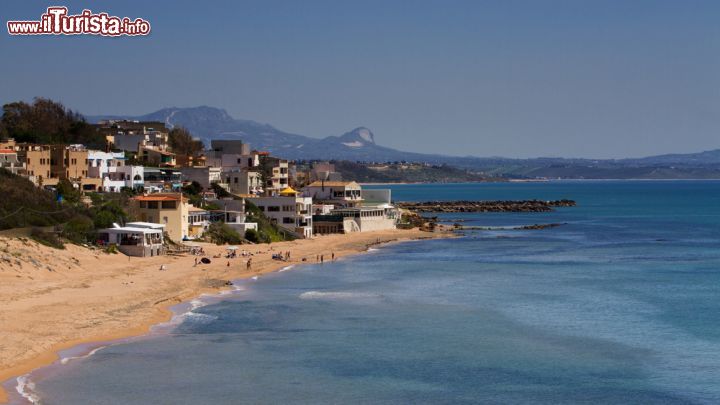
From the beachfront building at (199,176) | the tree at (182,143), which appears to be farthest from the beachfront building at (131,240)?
the tree at (182,143)

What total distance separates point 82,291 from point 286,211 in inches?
1301

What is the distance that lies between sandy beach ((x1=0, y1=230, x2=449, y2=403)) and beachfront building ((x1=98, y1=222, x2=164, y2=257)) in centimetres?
69

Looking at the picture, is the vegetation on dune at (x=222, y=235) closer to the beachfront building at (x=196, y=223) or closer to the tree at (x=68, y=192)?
the beachfront building at (x=196, y=223)

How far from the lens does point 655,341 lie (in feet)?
100

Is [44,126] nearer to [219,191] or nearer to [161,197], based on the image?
[219,191]

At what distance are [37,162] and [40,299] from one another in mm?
29240

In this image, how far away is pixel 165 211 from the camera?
5356cm

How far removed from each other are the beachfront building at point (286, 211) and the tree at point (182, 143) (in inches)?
960

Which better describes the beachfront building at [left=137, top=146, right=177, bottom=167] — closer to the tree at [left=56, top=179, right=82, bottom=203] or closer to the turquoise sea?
the tree at [left=56, top=179, right=82, bottom=203]

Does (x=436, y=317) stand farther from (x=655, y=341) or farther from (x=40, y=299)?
(x=40, y=299)

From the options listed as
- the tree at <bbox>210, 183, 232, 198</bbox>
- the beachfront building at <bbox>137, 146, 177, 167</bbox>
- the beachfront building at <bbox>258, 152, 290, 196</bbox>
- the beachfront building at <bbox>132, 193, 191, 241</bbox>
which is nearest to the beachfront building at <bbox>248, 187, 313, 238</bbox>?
the tree at <bbox>210, 183, 232, 198</bbox>

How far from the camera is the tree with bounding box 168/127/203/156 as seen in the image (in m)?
91.9

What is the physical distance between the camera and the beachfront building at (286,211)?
67.3 m

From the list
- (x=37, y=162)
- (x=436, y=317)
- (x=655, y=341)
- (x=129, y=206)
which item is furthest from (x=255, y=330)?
(x=37, y=162)
